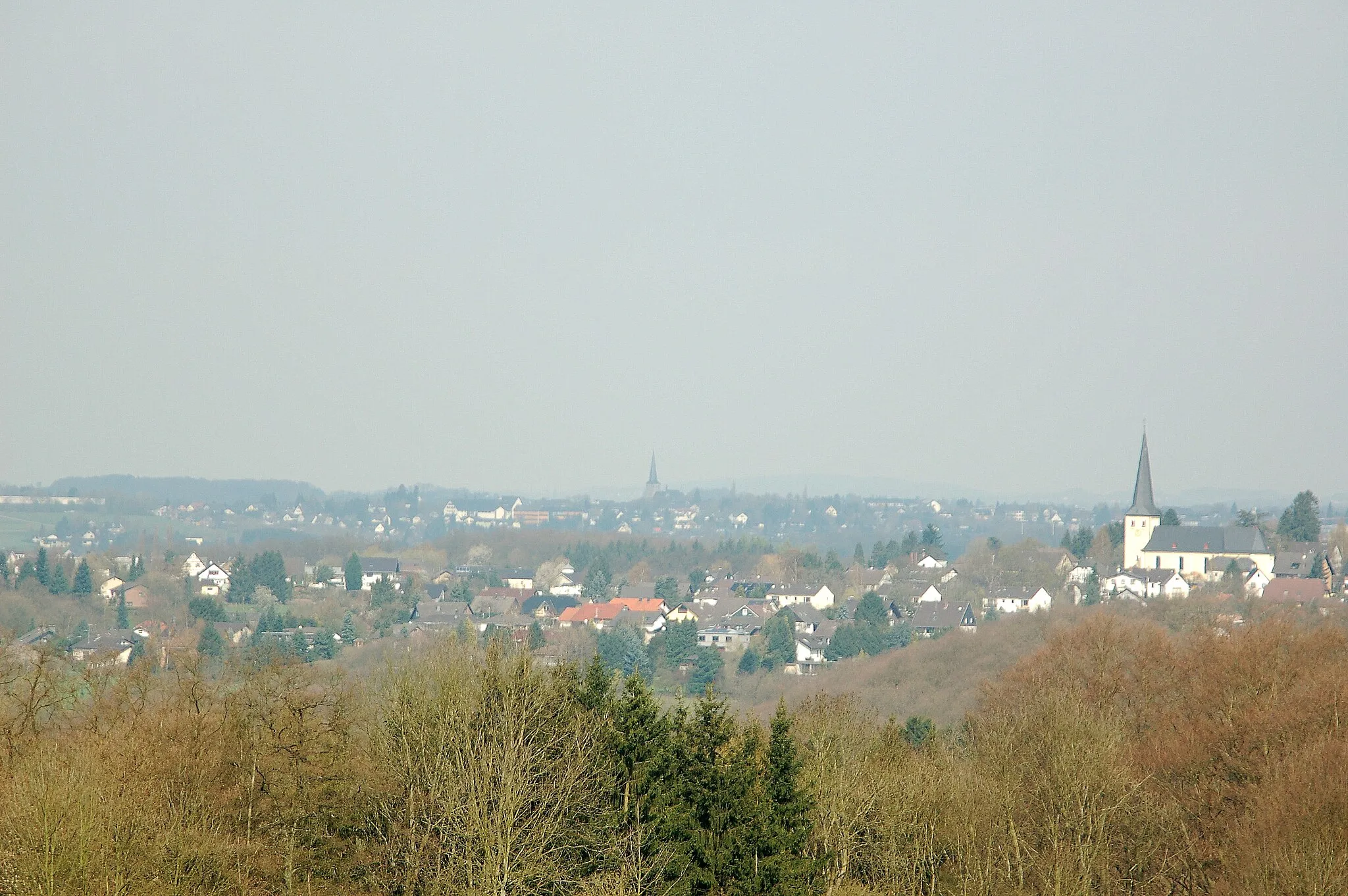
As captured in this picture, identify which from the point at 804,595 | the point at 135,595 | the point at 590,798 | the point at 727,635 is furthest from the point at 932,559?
the point at 590,798

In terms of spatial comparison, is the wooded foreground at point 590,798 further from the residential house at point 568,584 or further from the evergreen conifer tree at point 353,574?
the residential house at point 568,584

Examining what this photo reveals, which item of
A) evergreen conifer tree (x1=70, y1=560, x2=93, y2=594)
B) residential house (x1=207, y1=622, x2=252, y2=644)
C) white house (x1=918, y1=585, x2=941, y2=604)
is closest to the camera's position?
residential house (x1=207, y1=622, x2=252, y2=644)

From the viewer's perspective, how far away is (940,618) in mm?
107312

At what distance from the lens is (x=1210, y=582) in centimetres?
11375

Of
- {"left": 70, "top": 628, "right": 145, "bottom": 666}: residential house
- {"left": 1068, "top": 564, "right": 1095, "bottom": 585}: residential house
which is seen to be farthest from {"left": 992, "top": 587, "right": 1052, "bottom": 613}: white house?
{"left": 70, "top": 628, "right": 145, "bottom": 666}: residential house

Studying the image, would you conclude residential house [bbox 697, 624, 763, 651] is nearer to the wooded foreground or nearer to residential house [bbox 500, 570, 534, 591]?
residential house [bbox 500, 570, 534, 591]

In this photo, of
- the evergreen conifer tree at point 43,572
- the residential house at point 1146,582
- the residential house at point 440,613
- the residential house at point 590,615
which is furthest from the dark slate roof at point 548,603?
the residential house at point 1146,582

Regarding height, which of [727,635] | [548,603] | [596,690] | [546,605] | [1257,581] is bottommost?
[727,635]

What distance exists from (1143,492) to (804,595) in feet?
101

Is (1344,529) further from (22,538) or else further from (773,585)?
(22,538)

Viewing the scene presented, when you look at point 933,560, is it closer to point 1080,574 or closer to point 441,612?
point 1080,574

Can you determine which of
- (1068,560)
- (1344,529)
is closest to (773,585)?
(1068,560)

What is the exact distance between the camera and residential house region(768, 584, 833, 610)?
414ft

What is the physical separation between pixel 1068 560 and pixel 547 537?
79.3m
